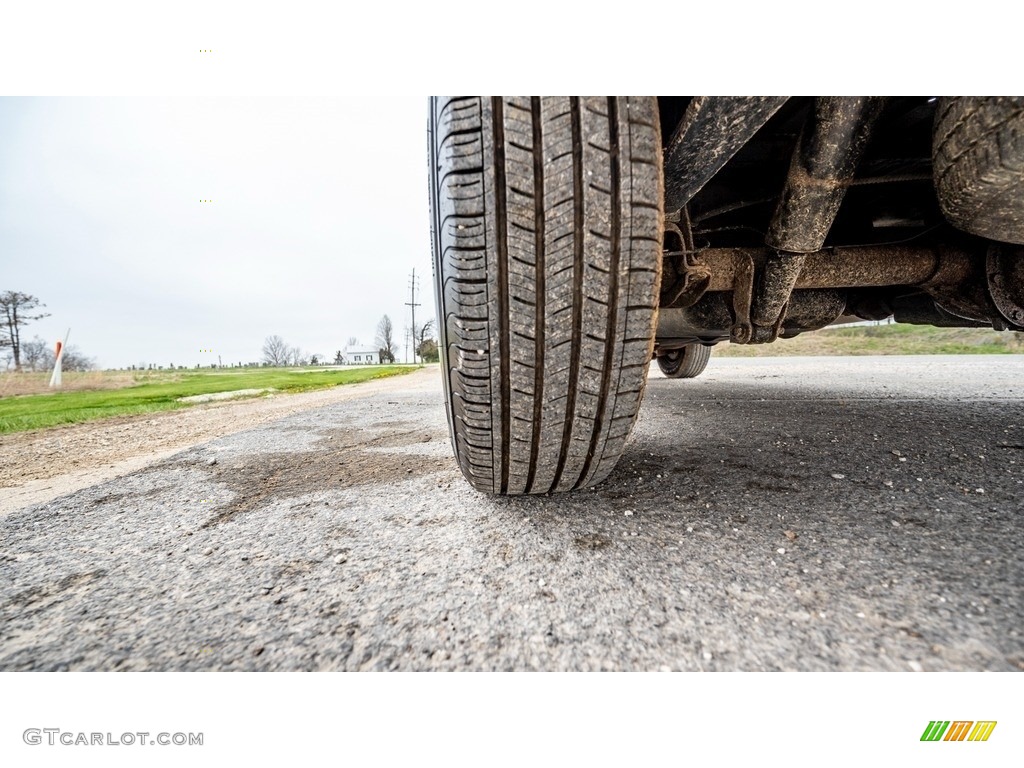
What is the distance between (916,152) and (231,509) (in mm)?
1921

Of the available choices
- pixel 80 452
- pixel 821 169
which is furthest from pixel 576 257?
pixel 80 452

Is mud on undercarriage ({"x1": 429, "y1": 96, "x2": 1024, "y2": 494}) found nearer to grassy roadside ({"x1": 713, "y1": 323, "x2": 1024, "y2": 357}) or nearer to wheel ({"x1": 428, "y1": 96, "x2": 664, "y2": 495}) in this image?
wheel ({"x1": 428, "y1": 96, "x2": 664, "y2": 495})

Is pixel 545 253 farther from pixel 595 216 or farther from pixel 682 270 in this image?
pixel 682 270

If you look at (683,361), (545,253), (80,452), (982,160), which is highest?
(982,160)

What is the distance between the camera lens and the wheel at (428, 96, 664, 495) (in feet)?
2.19

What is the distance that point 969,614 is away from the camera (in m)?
0.55

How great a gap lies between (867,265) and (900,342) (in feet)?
34.6

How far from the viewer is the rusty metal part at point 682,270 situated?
3.22 ft

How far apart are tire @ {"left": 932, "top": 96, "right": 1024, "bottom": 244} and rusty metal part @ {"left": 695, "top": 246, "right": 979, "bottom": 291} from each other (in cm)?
38

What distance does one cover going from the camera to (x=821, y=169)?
0.80m

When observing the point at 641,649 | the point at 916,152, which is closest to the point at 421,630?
the point at 641,649
